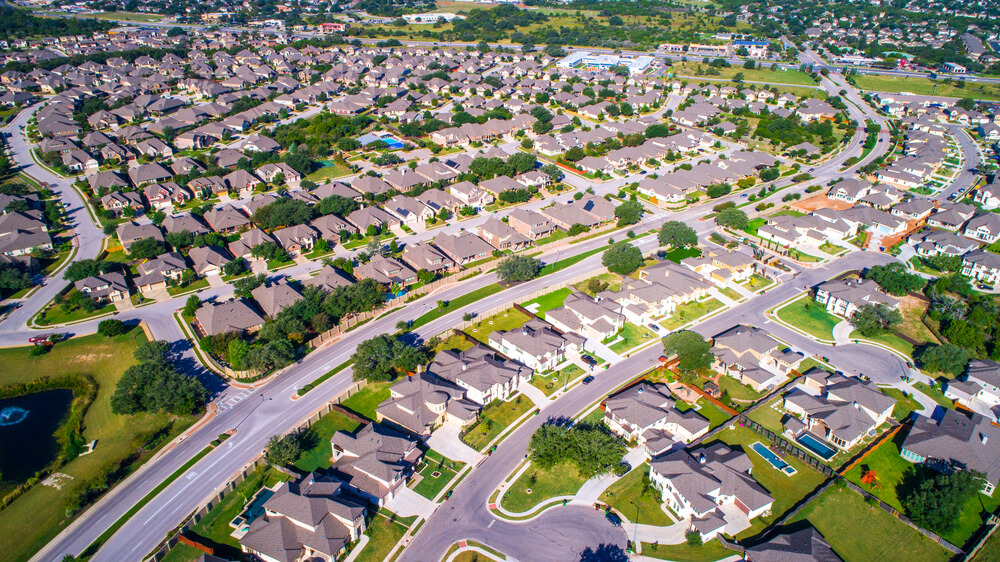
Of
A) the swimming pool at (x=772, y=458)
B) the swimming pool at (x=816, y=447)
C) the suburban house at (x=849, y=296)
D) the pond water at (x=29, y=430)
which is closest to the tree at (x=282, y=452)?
the pond water at (x=29, y=430)

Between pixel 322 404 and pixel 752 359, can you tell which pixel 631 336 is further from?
pixel 322 404

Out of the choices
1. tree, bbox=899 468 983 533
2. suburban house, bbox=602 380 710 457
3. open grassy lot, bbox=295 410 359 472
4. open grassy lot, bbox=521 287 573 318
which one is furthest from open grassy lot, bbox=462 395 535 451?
tree, bbox=899 468 983 533

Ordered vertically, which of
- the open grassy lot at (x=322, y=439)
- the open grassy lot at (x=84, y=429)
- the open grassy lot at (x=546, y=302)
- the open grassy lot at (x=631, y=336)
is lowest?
the open grassy lot at (x=84, y=429)

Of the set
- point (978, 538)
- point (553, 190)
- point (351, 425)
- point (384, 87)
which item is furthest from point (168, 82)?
point (978, 538)

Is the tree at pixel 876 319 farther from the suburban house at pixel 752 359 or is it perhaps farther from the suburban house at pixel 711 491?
the suburban house at pixel 711 491

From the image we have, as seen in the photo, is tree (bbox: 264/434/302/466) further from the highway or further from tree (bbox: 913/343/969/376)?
tree (bbox: 913/343/969/376)

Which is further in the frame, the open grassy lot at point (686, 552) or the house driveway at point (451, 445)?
the house driveway at point (451, 445)

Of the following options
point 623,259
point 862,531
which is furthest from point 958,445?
point 623,259
